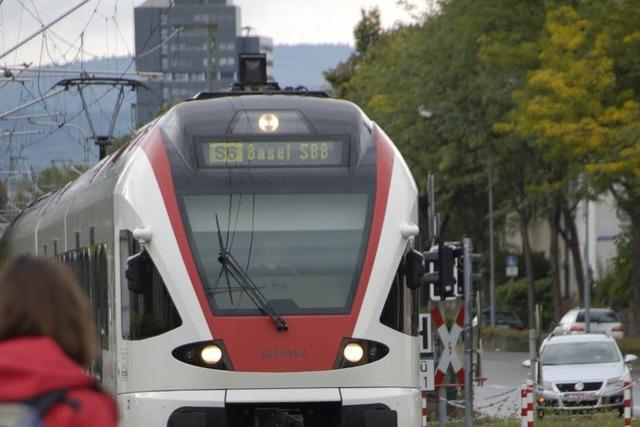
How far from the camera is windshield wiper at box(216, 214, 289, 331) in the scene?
14812 mm

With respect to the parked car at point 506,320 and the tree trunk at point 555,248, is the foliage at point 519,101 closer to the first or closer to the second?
the tree trunk at point 555,248

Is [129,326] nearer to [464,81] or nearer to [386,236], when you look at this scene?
[386,236]

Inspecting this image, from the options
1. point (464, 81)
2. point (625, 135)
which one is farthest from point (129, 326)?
point (464, 81)

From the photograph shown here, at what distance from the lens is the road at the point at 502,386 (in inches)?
1139

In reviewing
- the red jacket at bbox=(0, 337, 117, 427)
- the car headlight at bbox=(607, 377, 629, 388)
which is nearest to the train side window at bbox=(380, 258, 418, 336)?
the red jacket at bbox=(0, 337, 117, 427)

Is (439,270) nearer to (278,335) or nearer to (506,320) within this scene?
(278,335)

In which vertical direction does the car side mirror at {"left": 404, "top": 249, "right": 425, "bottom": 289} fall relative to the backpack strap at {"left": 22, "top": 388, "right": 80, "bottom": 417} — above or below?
below

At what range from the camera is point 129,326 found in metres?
15.4

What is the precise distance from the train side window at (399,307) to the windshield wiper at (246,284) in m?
0.86

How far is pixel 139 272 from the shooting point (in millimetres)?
14883

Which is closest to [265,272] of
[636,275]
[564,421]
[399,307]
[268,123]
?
[399,307]

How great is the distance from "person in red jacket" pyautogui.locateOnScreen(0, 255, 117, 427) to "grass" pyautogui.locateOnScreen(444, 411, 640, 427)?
18280mm

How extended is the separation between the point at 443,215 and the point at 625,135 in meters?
Result: 24.7

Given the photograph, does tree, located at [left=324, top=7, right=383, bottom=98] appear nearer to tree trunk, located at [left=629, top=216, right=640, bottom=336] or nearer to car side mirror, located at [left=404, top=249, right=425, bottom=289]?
tree trunk, located at [left=629, top=216, right=640, bottom=336]
